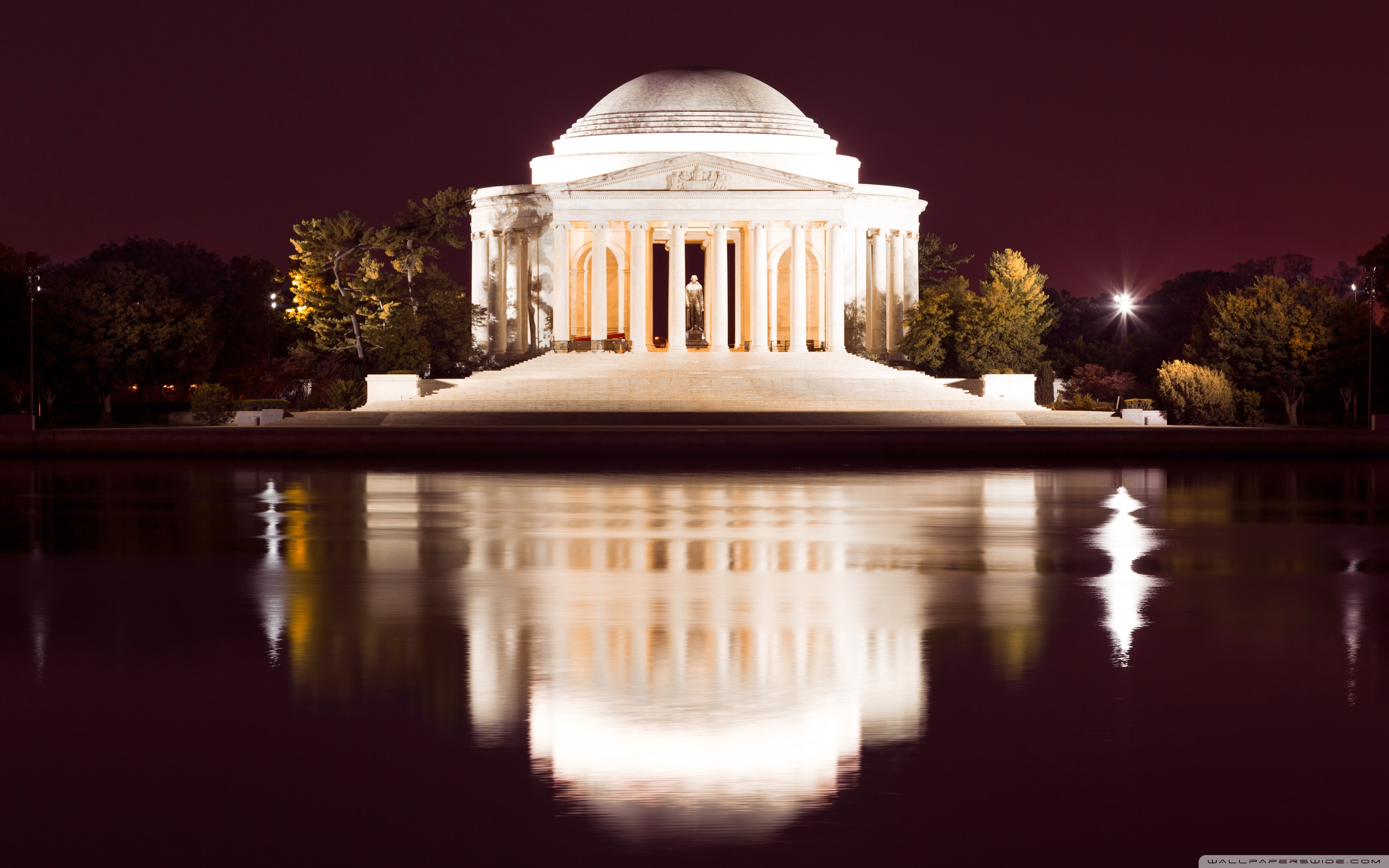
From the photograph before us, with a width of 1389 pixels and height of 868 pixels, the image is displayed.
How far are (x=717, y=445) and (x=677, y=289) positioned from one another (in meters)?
49.7

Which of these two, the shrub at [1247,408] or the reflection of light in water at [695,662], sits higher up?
the shrub at [1247,408]

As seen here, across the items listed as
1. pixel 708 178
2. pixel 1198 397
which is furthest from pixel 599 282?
pixel 1198 397

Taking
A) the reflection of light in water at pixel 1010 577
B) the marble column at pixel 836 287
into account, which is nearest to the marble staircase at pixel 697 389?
the marble column at pixel 836 287

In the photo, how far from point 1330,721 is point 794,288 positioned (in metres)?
92.3

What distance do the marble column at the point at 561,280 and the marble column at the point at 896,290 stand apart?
21.8 meters

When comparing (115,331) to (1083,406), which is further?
(115,331)

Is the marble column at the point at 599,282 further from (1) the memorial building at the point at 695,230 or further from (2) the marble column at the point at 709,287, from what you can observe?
(2) the marble column at the point at 709,287

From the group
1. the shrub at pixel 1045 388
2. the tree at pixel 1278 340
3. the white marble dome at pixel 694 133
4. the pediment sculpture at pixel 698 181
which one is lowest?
the shrub at pixel 1045 388

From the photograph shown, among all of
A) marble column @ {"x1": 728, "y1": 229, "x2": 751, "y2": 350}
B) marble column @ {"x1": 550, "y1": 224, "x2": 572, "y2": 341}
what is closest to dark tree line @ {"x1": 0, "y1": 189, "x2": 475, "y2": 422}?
marble column @ {"x1": 550, "y1": 224, "x2": 572, "y2": 341}

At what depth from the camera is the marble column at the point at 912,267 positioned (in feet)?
377

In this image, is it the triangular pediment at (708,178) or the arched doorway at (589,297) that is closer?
the triangular pediment at (708,178)

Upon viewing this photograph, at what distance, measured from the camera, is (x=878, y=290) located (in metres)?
114

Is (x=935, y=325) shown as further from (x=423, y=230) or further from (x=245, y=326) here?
(x=245, y=326)

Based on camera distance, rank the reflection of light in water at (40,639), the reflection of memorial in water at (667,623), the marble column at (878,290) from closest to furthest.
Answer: the reflection of memorial in water at (667,623) → the reflection of light in water at (40,639) → the marble column at (878,290)
